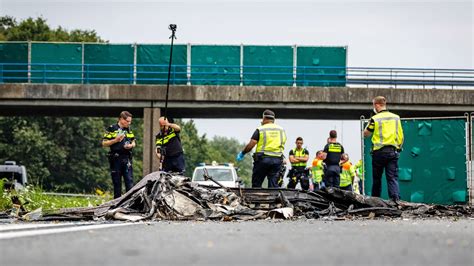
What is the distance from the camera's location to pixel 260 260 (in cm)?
558

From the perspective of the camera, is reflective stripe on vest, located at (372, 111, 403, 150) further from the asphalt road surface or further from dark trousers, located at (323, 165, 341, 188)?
dark trousers, located at (323, 165, 341, 188)

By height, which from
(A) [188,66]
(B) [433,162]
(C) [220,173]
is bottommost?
(C) [220,173]

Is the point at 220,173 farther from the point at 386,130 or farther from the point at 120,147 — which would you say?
the point at 386,130

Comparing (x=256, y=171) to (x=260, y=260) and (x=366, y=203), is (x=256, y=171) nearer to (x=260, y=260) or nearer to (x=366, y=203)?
(x=366, y=203)

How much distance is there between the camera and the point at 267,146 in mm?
15859

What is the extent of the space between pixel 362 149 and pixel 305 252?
15028mm

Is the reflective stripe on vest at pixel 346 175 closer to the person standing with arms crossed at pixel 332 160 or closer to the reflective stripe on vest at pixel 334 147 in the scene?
the person standing with arms crossed at pixel 332 160

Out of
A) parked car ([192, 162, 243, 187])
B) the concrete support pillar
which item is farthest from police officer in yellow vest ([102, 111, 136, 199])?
the concrete support pillar

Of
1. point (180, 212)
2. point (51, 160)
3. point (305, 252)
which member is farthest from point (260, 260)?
point (51, 160)

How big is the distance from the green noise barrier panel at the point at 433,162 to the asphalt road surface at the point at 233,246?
39.3 ft

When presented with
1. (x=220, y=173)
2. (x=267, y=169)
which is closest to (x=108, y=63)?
(x=220, y=173)

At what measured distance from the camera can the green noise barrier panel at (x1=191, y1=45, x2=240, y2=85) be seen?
38562 millimetres

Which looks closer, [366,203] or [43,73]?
[366,203]

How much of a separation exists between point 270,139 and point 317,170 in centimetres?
1291
